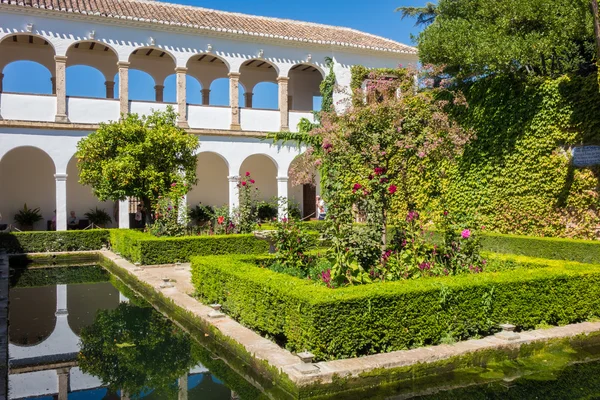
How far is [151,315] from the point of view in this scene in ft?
27.6

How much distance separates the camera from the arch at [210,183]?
22.5 m

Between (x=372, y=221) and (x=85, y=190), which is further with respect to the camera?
(x=85, y=190)

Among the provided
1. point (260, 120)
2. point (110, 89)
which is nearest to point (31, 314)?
point (260, 120)

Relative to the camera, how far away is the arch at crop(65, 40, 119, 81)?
20391 millimetres

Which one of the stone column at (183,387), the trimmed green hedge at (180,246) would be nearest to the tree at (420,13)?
the trimmed green hedge at (180,246)

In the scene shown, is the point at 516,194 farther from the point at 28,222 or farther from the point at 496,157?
the point at 28,222

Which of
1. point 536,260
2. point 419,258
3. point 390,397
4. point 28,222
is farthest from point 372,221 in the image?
point 28,222

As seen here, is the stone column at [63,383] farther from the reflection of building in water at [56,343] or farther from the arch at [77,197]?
the arch at [77,197]

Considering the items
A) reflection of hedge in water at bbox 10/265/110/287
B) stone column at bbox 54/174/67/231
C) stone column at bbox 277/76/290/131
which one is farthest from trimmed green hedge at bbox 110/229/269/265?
stone column at bbox 277/76/290/131

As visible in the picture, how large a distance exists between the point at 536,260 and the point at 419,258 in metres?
1.85

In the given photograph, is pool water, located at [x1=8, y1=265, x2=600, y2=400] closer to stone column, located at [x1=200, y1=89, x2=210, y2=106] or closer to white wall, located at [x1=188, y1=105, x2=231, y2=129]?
white wall, located at [x1=188, y1=105, x2=231, y2=129]

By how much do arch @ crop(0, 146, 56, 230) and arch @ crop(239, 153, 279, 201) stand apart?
744 cm

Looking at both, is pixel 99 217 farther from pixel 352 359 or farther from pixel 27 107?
pixel 352 359

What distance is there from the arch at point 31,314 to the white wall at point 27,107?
797 centimetres
